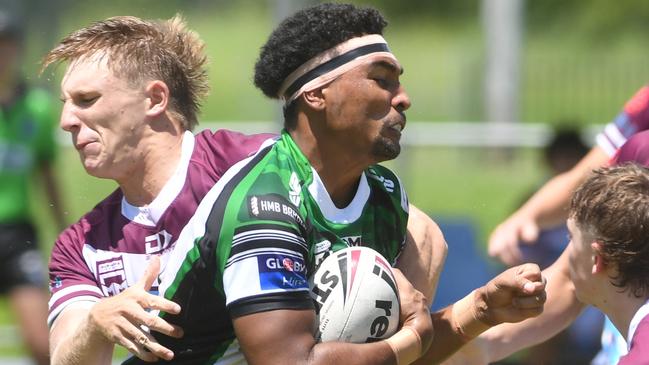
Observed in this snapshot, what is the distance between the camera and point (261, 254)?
136 inches

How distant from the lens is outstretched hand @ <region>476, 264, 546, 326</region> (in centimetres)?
378

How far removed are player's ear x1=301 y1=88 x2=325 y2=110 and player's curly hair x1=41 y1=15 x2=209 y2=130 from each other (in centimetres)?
59

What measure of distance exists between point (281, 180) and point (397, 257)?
64 centimetres

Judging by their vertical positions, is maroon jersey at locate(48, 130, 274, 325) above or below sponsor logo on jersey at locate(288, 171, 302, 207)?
below

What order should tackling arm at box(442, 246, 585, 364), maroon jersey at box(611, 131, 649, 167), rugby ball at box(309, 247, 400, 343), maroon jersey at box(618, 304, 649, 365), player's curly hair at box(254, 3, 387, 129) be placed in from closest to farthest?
1. maroon jersey at box(618, 304, 649, 365)
2. rugby ball at box(309, 247, 400, 343)
3. player's curly hair at box(254, 3, 387, 129)
4. maroon jersey at box(611, 131, 649, 167)
5. tackling arm at box(442, 246, 585, 364)

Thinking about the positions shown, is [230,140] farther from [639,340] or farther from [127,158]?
[639,340]

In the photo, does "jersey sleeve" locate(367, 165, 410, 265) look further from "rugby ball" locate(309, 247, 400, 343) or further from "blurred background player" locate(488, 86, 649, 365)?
"blurred background player" locate(488, 86, 649, 365)

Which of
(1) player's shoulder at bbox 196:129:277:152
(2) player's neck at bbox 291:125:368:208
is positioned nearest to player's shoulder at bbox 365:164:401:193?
(2) player's neck at bbox 291:125:368:208

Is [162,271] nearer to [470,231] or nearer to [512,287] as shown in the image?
[512,287]

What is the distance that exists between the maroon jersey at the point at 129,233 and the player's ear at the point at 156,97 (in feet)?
0.48

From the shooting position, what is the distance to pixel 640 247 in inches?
144

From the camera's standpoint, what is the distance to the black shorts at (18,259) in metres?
7.84

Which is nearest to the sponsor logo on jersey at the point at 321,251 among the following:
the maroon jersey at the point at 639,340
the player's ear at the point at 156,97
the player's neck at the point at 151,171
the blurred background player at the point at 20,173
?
the player's neck at the point at 151,171

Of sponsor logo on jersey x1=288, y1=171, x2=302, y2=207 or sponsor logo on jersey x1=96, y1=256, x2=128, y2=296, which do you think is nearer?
sponsor logo on jersey x1=288, y1=171, x2=302, y2=207
